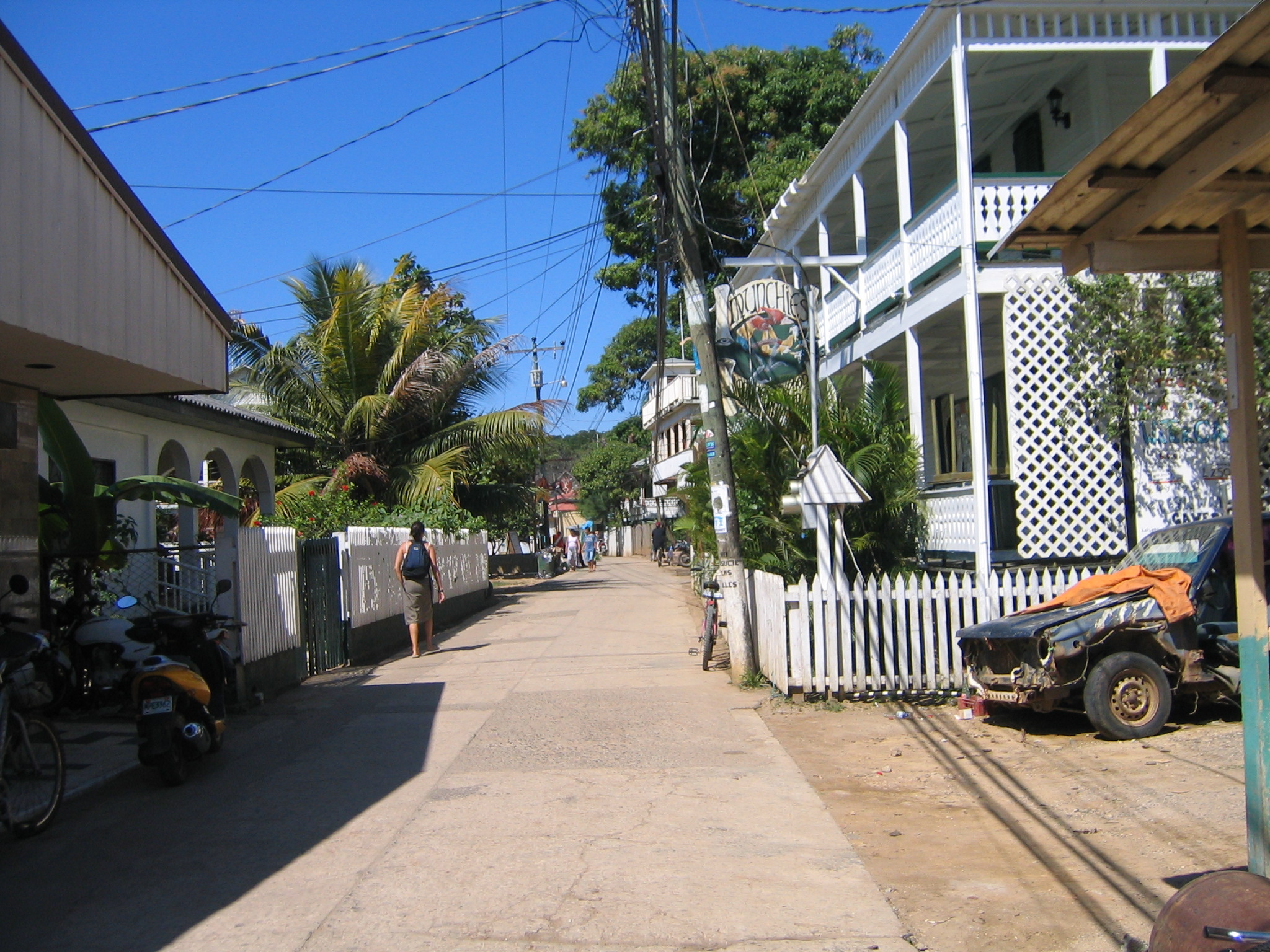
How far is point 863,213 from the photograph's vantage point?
14.4 m

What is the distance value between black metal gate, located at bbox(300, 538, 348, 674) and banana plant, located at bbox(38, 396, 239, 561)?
84.6 inches

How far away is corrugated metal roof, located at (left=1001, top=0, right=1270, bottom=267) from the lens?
3.86 meters

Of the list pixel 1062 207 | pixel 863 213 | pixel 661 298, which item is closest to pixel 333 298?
pixel 661 298

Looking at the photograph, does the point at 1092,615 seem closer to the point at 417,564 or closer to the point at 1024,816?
the point at 1024,816

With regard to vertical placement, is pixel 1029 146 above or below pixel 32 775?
above

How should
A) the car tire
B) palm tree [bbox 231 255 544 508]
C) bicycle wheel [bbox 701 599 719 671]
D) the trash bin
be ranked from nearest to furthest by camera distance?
1. the car tire
2. bicycle wheel [bbox 701 599 719 671]
3. palm tree [bbox 231 255 544 508]
4. the trash bin

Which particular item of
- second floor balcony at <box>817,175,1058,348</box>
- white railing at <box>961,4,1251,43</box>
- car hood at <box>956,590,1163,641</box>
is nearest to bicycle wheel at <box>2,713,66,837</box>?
car hood at <box>956,590,1163,641</box>

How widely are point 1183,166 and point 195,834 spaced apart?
6207 mm

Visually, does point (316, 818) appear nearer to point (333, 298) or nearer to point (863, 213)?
point (863, 213)

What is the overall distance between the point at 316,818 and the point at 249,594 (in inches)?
180

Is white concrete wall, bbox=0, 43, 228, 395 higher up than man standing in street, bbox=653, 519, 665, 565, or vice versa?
white concrete wall, bbox=0, 43, 228, 395

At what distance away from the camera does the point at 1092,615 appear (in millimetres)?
8188

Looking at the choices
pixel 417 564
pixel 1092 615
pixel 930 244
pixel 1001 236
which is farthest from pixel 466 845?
pixel 930 244

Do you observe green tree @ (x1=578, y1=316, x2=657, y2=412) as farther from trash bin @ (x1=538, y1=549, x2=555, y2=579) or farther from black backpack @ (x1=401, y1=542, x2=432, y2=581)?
black backpack @ (x1=401, y1=542, x2=432, y2=581)
